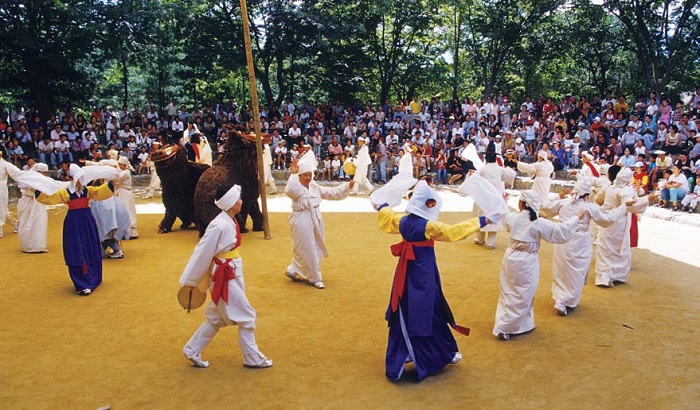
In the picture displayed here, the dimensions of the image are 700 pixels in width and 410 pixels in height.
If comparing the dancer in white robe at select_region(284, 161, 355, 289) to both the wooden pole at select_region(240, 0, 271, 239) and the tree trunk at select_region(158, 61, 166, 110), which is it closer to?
the wooden pole at select_region(240, 0, 271, 239)

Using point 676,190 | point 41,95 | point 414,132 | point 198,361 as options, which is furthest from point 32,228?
point 676,190

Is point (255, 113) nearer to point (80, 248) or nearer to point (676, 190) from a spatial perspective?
point (80, 248)

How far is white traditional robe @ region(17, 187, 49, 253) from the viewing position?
903 centimetres

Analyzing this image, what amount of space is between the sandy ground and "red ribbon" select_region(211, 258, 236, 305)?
714 mm

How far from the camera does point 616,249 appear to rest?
24.7 ft

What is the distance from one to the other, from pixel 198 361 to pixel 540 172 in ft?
27.5

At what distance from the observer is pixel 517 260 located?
18.3 feet

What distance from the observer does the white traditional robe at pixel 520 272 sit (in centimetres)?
552

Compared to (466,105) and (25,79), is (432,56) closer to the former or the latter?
(466,105)

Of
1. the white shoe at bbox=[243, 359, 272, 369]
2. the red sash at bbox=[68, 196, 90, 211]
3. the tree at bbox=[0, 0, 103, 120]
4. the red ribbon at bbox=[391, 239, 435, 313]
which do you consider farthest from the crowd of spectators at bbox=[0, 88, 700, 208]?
the red ribbon at bbox=[391, 239, 435, 313]

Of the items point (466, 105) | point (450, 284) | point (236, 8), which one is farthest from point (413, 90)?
point (450, 284)

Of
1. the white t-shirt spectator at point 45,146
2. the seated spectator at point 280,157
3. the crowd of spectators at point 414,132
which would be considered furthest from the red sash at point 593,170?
the white t-shirt spectator at point 45,146

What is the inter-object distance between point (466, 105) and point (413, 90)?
4.07 metres

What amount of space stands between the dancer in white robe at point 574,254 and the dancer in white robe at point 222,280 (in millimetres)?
3621
